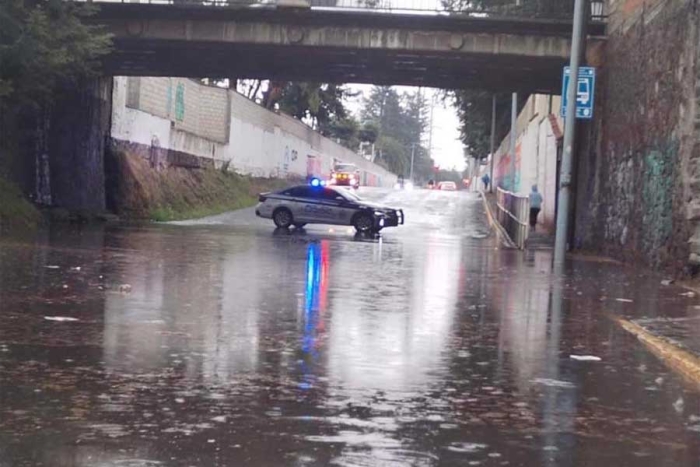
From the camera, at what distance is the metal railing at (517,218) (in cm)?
2975

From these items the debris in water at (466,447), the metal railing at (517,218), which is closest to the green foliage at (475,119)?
the metal railing at (517,218)

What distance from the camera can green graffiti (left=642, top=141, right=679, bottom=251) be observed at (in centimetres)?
2048

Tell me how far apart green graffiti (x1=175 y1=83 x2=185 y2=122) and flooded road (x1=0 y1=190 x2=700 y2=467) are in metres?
27.8

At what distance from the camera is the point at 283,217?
120 ft

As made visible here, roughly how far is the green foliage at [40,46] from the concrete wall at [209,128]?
11.3m

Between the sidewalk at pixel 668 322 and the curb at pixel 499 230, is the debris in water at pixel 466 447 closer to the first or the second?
the sidewalk at pixel 668 322

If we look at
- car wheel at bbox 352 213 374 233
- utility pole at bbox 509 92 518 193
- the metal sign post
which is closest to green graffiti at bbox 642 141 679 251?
the metal sign post

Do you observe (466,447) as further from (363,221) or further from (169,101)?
(169,101)

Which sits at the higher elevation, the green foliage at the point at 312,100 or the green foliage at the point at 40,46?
the green foliage at the point at 312,100

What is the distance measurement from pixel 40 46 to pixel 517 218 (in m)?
14.9

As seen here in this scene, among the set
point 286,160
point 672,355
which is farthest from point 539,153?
point 672,355

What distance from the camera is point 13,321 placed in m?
11.2

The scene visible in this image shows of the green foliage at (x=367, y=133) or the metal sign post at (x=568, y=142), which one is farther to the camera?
the green foliage at (x=367, y=133)

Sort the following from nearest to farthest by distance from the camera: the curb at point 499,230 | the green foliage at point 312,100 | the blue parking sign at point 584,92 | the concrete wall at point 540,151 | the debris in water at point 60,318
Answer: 1. the debris in water at point 60,318
2. the blue parking sign at point 584,92
3. the curb at point 499,230
4. the concrete wall at point 540,151
5. the green foliage at point 312,100
